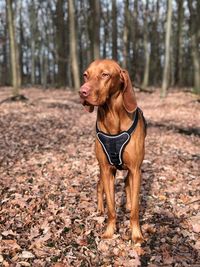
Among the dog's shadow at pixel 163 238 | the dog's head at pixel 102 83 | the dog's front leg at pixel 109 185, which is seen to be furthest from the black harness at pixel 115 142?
the dog's shadow at pixel 163 238

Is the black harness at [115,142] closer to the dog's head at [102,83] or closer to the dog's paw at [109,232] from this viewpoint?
the dog's head at [102,83]

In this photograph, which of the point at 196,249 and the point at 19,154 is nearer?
the point at 196,249

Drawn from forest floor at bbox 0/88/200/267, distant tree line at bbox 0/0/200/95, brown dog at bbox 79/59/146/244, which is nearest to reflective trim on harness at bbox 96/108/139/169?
brown dog at bbox 79/59/146/244

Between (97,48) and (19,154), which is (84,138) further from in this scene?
(97,48)

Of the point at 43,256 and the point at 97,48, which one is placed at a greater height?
the point at 97,48

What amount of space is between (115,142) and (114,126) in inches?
7.9

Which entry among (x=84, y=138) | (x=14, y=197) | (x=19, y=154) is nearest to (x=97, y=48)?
(x=84, y=138)

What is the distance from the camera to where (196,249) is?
5.30 metres

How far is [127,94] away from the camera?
4.86m

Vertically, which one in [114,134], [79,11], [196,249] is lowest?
[196,249]

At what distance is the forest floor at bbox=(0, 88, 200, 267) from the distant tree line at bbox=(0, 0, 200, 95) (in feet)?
30.9

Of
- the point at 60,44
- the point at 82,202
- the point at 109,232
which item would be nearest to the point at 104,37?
the point at 60,44

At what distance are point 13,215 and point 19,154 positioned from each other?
4.05 metres

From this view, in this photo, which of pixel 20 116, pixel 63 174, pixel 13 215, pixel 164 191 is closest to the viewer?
pixel 13 215
